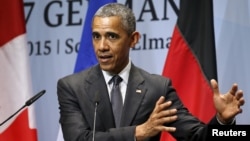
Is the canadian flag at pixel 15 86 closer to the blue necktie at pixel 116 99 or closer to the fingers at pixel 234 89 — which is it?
the blue necktie at pixel 116 99

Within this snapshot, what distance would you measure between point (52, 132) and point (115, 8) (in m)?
2.16

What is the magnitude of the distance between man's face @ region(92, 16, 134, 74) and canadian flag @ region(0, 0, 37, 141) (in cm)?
155

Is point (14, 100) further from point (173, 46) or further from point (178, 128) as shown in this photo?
point (178, 128)

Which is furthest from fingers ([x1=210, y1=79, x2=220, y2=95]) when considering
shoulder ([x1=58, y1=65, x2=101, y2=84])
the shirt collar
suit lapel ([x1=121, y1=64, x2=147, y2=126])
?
shoulder ([x1=58, y1=65, x2=101, y2=84])

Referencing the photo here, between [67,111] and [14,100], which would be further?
[14,100]

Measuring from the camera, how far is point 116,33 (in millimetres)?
3139

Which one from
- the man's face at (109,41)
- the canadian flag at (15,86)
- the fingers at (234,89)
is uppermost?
the man's face at (109,41)

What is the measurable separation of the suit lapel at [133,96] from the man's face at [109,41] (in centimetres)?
13

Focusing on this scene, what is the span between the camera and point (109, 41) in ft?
10.3

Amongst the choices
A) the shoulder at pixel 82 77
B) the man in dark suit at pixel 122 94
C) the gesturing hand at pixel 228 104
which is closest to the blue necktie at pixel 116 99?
the man in dark suit at pixel 122 94

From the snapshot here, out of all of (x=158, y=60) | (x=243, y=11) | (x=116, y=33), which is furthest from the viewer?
(x=158, y=60)

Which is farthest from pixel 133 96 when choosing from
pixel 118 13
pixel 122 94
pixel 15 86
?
pixel 15 86

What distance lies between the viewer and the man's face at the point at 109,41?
3105mm

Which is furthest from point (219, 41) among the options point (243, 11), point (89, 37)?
point (89, 37)
